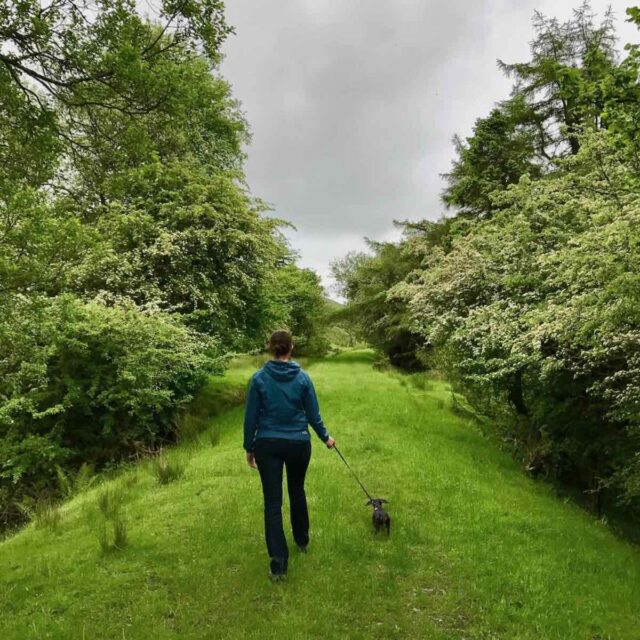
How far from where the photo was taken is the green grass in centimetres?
466

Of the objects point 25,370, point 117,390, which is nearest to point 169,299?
point 117,390

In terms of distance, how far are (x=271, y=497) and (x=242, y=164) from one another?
2185cm

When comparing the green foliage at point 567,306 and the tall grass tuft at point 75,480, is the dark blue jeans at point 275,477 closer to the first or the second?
the green foliage at point 567,306

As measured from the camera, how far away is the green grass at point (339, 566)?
183 inches

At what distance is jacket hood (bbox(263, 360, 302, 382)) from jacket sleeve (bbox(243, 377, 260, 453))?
0.78ft

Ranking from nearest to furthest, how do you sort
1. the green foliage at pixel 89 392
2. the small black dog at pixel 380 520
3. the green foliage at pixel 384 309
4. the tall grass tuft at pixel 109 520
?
the tall grass tuft at pixel 109 520, the small black dog at pixel 380 520, the green foliage at pixel 89 392, the green foliage at pixel 384 309

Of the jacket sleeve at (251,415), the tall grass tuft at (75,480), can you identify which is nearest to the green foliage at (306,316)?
the tall grass tuft at (75,480)

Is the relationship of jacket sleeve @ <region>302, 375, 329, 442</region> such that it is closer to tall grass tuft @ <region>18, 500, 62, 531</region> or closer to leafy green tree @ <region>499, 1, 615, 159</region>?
tall grass tuft @ <region>18, 500, 62, 531</region>

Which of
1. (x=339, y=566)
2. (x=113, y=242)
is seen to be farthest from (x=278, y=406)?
(x=113, y=242)

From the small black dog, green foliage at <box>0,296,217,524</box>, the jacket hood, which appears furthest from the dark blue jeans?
green foliage at <box>0,296,217,524</box>

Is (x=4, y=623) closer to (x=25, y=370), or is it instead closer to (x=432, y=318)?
(x=25, y=370)

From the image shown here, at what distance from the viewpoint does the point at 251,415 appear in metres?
5.23

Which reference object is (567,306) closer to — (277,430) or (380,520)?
(380,520)

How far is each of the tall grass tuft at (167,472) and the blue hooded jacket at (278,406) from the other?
4.10m
